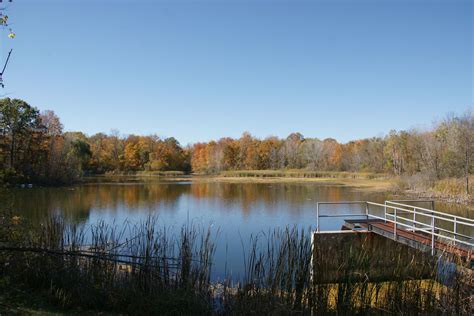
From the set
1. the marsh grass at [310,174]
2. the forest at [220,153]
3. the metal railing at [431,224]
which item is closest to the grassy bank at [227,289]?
the metal railing at [431,224]

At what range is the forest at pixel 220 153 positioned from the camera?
1501 inches

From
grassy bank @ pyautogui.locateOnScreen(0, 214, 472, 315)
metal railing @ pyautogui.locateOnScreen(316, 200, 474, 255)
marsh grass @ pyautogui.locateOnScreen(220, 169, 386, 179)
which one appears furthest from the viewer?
marsh grass @ pyautogui.locateOnScreen(220, 169, 386, 179)

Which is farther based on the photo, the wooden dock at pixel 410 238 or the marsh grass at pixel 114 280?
the wooden dock at pixel 410 238

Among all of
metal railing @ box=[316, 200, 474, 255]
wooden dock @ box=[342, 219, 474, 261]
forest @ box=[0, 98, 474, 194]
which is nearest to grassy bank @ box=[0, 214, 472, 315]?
wooden dock @ box=[342, 219, 474, 261]

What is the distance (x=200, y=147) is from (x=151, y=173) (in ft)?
101

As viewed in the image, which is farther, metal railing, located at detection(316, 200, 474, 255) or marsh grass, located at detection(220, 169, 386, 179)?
marsh grass, located at detection(220, 169, 386, 179)

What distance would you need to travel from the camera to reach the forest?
1501 inches

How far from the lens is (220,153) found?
283 feet

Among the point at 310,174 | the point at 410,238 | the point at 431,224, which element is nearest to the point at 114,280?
the point at 410,238

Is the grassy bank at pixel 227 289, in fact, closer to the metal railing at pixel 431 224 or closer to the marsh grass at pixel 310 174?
the metal railing at pixel 431 224

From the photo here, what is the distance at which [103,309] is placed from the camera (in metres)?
6.50

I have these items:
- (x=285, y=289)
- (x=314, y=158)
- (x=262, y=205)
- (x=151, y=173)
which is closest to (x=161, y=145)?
(x=151, y=173)

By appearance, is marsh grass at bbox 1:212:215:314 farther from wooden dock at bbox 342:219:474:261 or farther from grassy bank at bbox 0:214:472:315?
wooden dock at bbox 342:219:474:261

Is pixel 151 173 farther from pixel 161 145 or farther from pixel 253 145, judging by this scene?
pixel 253 145
